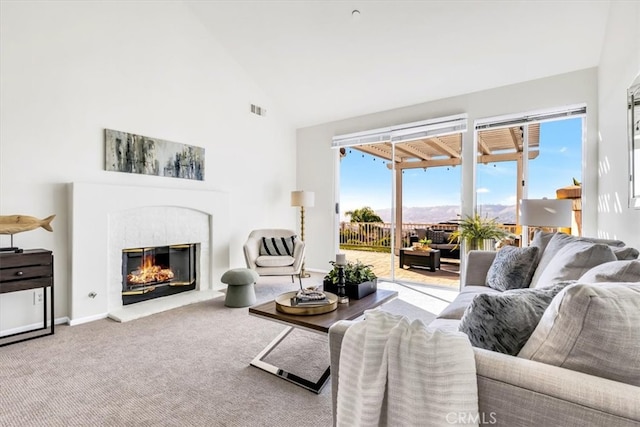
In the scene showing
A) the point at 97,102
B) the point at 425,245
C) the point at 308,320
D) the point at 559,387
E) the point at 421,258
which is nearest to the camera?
the point at 559,387

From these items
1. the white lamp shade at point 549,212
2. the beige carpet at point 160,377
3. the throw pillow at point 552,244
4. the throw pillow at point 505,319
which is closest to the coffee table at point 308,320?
the beige carpet at point 160,377

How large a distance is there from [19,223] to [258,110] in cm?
353

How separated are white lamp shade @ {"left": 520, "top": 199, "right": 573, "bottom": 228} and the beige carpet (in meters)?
2.46

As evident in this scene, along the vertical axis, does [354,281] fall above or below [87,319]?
above

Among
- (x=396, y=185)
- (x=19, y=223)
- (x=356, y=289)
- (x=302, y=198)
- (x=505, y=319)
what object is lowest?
(x=356, y=289)

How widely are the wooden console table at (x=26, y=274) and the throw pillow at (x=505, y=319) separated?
3.40 metres

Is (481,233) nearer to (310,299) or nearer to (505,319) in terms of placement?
(310,299)

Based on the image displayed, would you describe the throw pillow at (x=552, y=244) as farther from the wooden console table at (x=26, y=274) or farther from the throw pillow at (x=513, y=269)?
the wooden console table at (x=26, y=274)

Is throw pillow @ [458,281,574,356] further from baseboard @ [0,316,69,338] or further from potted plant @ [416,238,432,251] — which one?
potted plant @ [416,238,432,251]

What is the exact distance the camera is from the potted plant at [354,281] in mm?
2539

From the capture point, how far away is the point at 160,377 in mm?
2150

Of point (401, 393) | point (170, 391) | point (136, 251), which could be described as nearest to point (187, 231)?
point (136, 251)

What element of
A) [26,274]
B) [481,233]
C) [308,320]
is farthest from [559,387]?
[26,274]

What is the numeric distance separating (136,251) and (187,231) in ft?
2.11
